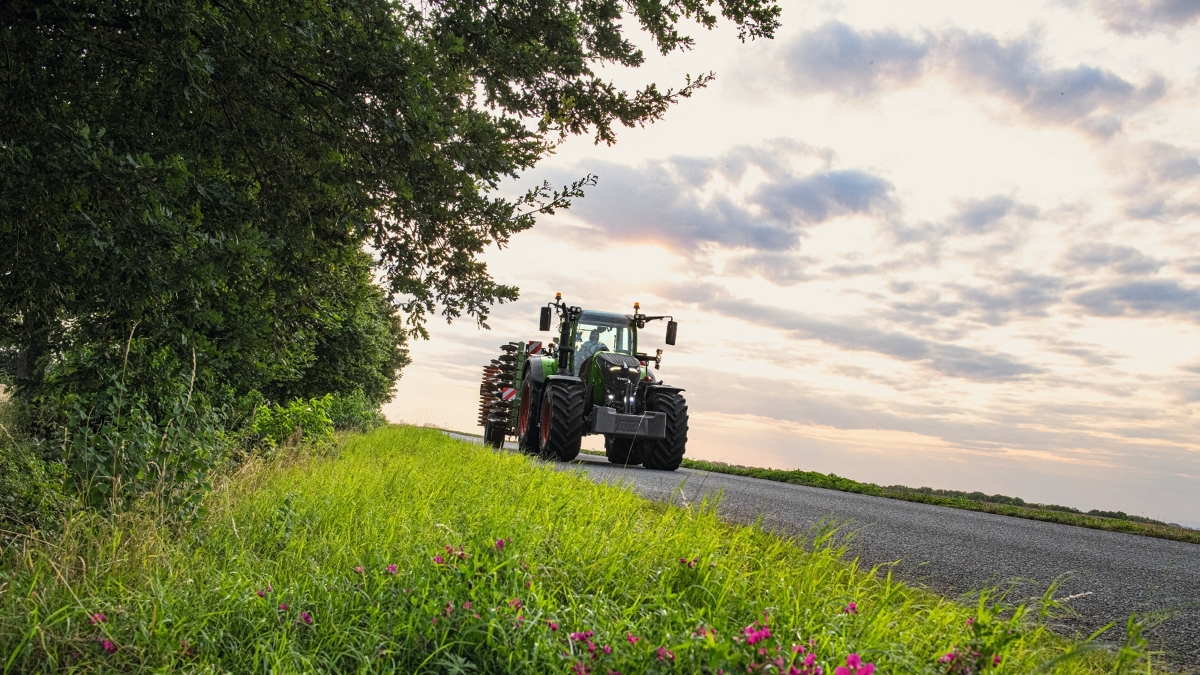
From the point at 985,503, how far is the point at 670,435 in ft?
15.2

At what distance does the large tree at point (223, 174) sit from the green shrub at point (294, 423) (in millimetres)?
4182

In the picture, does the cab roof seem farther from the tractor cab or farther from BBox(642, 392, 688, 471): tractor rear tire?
BBox(642, 392, 688, 471): tractor rear tire

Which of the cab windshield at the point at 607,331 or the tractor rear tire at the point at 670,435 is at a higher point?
the cab windshield at the point at 607,331

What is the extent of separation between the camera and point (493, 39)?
7836 mm

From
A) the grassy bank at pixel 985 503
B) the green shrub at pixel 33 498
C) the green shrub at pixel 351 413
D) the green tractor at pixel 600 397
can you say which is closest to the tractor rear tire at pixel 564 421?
the green tractor at pixel 600 397

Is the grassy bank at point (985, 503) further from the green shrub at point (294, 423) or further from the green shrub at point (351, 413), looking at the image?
the green shrub at point (351, 413)

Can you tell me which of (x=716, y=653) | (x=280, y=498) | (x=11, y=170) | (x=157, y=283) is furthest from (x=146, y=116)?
(x=716, y=653)

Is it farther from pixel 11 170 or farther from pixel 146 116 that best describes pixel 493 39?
pixel 11 170

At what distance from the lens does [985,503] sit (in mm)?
11102

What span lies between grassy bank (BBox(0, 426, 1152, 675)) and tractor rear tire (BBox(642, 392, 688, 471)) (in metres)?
8.06

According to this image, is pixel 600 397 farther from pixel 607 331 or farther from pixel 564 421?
pixel 607 331

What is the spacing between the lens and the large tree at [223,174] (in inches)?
184

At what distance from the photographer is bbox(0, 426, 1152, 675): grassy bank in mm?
2648

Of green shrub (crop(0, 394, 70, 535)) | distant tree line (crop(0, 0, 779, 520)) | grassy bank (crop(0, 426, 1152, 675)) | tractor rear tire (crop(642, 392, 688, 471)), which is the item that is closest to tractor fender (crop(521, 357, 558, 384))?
tractor rear tire (crop(642, 392, 688, 471))
